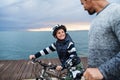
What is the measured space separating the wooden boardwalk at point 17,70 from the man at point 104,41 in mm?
8119

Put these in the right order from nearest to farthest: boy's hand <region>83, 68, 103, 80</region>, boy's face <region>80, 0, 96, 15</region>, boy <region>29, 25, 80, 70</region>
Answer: boy's hand <region>83, 68, 103, 80</region>
boy's face <region>80, 0, 96, 15</region>
boy <region>29, 25, 80, 70</region>

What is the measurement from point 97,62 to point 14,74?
29.2 feet

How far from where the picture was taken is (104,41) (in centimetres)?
274

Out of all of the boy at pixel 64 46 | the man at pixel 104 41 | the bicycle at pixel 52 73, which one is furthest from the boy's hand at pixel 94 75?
the boy at pixel 64 46

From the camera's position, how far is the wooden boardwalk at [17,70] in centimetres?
1108

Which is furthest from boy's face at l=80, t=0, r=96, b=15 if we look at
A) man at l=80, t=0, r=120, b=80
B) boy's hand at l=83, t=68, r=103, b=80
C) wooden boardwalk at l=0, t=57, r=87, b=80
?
wooden boardwalk at l=0, t=57, r=87, b=80

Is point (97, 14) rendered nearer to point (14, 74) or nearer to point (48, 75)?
point (48, 75)

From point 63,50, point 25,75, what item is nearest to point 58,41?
point 63,50

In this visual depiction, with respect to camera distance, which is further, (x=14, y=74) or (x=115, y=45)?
(x=14, y=74)

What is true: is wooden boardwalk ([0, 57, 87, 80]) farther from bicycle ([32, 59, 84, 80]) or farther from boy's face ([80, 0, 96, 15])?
boy's face ([80, 0, 96, 15])

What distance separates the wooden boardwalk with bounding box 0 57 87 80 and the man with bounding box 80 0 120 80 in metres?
8.12

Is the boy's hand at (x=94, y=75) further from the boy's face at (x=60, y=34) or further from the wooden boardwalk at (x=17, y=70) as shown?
the wooden boardwalk at (x=17, y=70)

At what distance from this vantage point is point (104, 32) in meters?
2.74

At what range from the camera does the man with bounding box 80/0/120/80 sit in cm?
253
